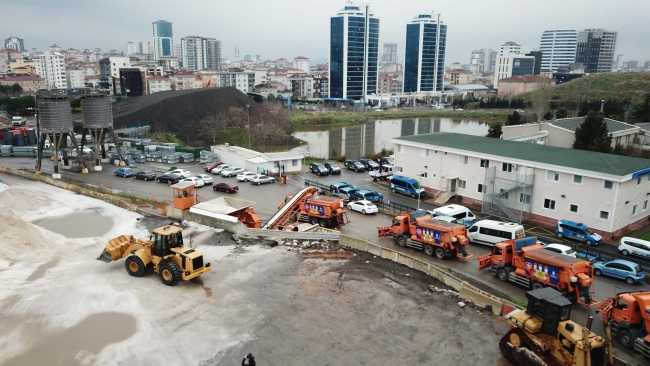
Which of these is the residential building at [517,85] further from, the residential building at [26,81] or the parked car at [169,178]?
the residential building at [26,81]

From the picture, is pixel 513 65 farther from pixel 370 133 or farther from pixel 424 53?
pixel 370 133

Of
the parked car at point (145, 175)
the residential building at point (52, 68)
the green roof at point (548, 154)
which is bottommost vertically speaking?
the parked car at point (145, 175)

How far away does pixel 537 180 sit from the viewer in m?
27.0

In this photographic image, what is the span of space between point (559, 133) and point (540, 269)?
2890 centimetres

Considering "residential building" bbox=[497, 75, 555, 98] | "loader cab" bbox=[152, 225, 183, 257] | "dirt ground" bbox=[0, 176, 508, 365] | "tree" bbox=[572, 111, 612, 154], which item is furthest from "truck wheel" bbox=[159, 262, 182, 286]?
"residential building" bbox=[497, 75, 555, 98]

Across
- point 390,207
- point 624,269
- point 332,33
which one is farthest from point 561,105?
point 624,269

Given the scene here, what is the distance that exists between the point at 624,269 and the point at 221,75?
399 ft

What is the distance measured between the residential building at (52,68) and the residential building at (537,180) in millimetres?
145562

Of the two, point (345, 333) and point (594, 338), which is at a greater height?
point (594, 338)

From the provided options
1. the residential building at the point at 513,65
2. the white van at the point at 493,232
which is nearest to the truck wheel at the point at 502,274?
the white van at the point at 493,232

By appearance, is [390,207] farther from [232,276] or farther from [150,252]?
[150,252]

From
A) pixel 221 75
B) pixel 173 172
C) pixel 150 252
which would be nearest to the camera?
pixel 150 252

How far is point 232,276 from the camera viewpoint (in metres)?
18.4

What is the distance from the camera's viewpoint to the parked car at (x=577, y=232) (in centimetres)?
2322
